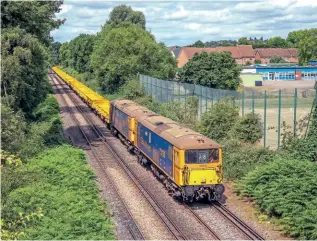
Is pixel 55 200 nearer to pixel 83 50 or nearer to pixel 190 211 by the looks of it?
pixel 190 211

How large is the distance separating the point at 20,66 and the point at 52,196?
10.9 m

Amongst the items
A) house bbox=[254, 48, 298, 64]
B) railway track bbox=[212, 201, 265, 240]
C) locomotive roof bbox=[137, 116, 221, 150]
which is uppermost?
house bbox=[254, 48, 298, 64]

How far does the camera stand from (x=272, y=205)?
17.8 metres

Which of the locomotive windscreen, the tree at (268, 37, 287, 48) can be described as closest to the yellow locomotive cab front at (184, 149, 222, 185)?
the locomotive windscreen

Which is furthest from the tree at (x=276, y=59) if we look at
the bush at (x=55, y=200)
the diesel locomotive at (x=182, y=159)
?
the bush at (x=55, y=200)

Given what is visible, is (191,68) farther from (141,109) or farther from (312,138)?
(312,138)

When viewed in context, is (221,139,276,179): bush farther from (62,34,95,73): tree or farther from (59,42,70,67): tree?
(59,42,70,67): tree

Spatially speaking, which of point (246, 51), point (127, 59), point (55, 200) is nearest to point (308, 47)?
point (246, 51)

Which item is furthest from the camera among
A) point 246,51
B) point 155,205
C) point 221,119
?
point 246,51

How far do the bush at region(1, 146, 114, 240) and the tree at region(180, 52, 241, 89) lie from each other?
35.3m

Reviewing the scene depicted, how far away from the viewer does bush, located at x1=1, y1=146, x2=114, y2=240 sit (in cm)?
1507

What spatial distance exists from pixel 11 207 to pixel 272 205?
8.83 m

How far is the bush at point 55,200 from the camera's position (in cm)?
1507

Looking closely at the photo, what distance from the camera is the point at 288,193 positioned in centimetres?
1786
